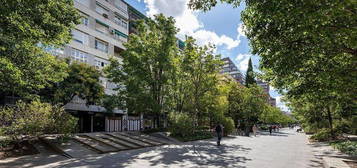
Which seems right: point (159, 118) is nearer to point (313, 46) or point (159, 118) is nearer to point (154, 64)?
point (154, 64)

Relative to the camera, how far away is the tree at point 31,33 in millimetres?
8484

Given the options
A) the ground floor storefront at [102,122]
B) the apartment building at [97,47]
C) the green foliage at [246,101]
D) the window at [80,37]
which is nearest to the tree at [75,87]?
the apartment building at [97,47]

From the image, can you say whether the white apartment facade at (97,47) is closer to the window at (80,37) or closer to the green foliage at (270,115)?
the window at (80,37)

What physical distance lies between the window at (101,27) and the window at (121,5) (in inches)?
194

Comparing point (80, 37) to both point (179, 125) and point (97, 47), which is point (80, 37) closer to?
point (97, 47)

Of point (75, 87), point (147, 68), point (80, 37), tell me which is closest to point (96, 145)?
point (75, 87)

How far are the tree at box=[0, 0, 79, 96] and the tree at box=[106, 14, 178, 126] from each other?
345 inches

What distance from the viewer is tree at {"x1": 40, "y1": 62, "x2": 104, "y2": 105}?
20438mm

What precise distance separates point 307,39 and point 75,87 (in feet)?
63.4

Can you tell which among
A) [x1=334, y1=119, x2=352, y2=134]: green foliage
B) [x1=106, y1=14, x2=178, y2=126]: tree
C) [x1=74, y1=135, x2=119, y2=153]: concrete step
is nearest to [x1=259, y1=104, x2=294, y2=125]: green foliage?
[x1=334, y1=119, x2=352, y2=134]: green foliage

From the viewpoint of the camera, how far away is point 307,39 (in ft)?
25.4

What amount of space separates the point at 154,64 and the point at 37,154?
1432 cm

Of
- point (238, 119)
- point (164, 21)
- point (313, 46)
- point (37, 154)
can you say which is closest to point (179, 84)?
point (164, 21)

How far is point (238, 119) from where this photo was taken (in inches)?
1677
